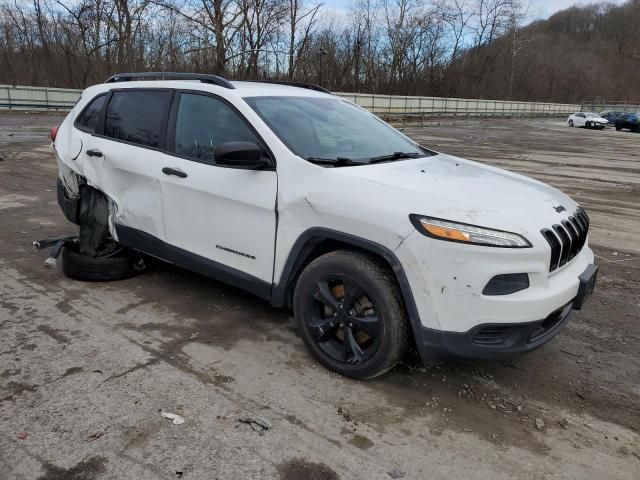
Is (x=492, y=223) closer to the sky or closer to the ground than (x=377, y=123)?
closer to the ground

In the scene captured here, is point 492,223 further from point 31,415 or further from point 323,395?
point 31,415

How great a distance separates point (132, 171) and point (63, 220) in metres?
3.17

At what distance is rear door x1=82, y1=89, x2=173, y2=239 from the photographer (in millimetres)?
4316

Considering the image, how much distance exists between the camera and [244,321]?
4188mm

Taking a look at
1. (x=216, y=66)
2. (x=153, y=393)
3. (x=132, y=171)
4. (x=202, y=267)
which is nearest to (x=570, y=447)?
(x=153, y=393)

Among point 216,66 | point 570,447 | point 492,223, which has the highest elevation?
point 216,66

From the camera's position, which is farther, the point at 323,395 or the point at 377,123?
the point at 377,123

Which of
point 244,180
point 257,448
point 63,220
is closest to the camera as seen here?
point 257,448

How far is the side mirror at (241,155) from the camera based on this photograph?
343cm

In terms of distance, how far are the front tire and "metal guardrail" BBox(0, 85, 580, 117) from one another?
1538 cm

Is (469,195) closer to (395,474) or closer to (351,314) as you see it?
(351,314)

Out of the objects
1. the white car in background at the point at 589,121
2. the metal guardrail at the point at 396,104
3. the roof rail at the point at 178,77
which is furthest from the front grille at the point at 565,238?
the white car in background at the point at 589,121

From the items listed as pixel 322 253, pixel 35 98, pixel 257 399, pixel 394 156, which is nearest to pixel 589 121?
pixel 35 98

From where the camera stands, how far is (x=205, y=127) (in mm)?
4062
